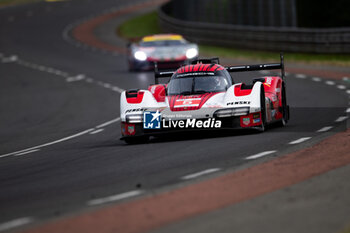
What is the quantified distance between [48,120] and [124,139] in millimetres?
7946

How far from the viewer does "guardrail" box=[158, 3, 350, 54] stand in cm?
3219

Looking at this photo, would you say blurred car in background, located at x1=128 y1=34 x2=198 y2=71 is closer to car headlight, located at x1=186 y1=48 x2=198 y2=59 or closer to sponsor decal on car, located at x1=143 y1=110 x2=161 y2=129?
car headlight, located at x1=186 y1=48 x2=198 y2=59

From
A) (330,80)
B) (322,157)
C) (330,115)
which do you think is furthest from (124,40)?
(322,157)

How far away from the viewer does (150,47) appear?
104ft

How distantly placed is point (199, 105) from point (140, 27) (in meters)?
39.9

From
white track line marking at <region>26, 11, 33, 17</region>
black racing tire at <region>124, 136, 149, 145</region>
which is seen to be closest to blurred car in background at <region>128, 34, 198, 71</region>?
black racing tire at <region>124, 136, 149, 145</region>

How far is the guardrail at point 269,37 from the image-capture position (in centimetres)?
3219

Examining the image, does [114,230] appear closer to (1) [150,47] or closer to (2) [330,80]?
(2) [330,80]

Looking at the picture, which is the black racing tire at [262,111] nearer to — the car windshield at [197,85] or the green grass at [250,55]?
the car windshield at [197,85]

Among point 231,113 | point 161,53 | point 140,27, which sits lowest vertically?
point 140,27

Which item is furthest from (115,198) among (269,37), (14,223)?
(269,37)

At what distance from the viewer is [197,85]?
1480 cm

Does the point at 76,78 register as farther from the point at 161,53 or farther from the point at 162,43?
the point at 161,53

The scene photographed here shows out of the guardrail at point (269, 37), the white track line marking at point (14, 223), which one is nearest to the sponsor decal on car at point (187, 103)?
the white track line marking at point (14, 223)
